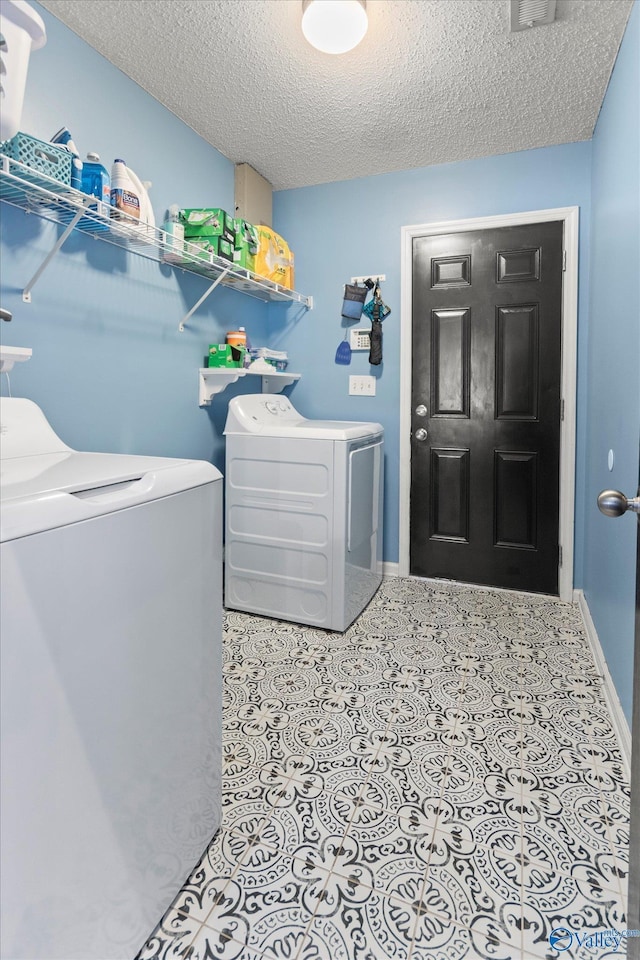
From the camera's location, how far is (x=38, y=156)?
61.7 inches

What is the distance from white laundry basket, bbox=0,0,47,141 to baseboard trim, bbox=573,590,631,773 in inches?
94.6

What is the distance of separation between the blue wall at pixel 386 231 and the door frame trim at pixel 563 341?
0.04 m

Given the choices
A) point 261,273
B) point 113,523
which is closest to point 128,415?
point 261,273

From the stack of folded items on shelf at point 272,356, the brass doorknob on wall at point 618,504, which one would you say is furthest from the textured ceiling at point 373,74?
the brass doorknob on wall at point 618,504

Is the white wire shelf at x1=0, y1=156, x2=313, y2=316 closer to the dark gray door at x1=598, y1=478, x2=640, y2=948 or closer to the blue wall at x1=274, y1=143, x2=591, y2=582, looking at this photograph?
the blue wall at x1=274, y1=143, x2=591, y2=582

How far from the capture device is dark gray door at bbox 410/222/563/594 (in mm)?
2891

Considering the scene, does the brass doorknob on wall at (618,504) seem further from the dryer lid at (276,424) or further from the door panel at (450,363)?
the door panel at (450,363)

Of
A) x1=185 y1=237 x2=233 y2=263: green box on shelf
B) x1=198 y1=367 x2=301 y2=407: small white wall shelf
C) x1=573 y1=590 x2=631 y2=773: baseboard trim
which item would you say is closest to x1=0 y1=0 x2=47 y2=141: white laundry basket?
x1=185 y1=237 x2=233 y2=263: green box on shelf

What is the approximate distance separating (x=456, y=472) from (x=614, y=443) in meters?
1.15

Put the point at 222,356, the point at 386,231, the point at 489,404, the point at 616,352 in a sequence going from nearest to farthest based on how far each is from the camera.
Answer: the point at 616,352 → the point at 222,356 → the point at 489,404 → the point at 386,231

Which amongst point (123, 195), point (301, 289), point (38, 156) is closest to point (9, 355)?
point (38, 156)

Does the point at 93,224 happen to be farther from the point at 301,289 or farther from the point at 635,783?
the point at 635,783

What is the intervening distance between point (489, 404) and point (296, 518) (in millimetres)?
1288

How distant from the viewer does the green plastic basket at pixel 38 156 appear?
152 centimetres
